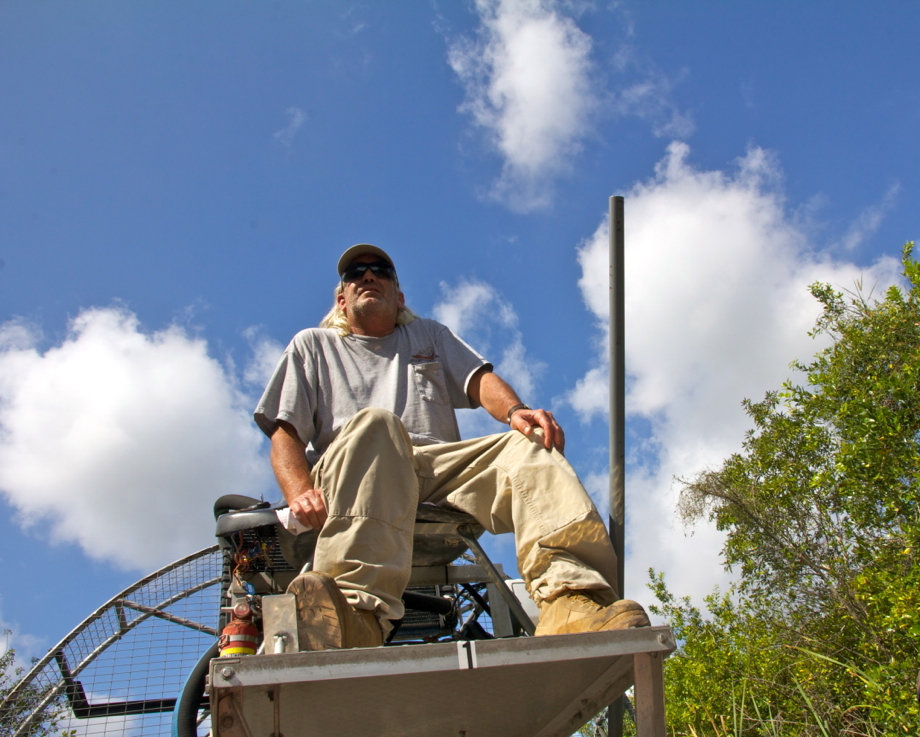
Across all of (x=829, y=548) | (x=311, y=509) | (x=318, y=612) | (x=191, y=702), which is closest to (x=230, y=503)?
(x=311, y=509)

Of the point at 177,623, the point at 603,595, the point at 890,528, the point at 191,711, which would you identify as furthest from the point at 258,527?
the point at 890,528

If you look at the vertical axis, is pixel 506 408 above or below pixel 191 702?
above

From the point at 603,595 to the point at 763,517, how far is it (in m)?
10.8

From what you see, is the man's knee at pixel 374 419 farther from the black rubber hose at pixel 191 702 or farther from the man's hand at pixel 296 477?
the black rubber hose at pixel 191 702

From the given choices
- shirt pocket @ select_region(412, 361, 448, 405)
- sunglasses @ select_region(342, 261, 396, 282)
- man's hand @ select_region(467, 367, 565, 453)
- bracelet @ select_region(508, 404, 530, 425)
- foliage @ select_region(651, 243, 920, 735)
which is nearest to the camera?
man's hand @ select_region(467, 367, 565, 453)

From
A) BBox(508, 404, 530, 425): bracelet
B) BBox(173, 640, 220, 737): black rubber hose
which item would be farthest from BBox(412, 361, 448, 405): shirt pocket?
BBox(173, 640, 220, 737): black rubber hose

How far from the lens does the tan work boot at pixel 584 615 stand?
1.64 meters

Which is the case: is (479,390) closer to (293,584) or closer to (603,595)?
(603,595)

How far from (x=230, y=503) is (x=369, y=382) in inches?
31.5

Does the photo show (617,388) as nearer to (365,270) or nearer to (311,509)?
(311,509)

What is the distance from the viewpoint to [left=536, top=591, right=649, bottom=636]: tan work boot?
1.64m

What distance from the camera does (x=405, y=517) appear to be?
210 cm

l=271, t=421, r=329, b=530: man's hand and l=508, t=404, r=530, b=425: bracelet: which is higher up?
l=508, t=404, r=530, b=425: bracelet

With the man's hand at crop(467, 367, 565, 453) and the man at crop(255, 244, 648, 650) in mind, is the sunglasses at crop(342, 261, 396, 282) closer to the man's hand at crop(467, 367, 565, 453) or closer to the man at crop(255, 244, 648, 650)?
the man at crop(255, 244, 648, 650)
